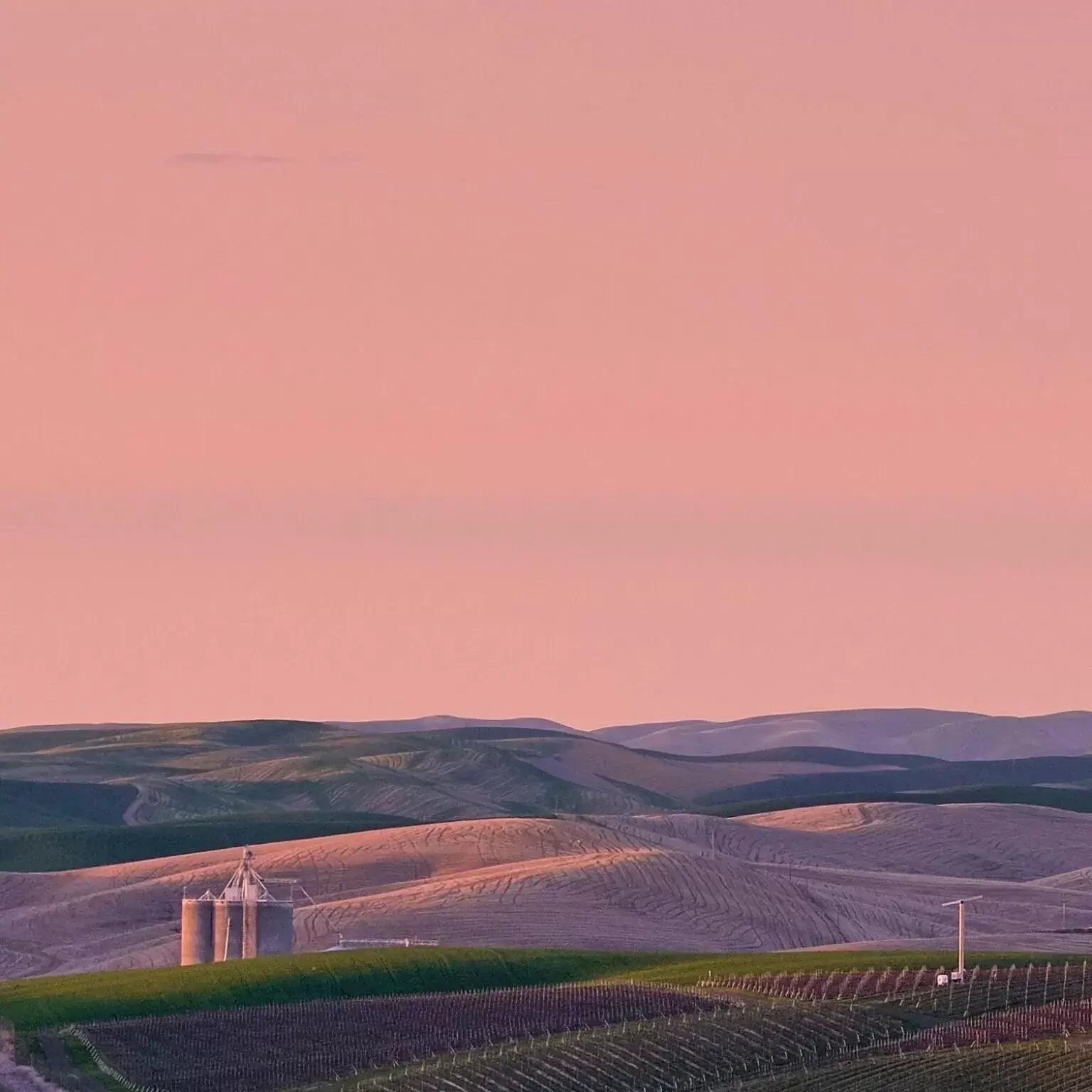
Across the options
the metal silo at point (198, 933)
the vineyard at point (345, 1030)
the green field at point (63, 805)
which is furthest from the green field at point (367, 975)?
the green field at point (63, 805)

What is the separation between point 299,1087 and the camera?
59656 mm

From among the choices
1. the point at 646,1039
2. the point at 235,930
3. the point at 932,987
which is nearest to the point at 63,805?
the point at 235,930

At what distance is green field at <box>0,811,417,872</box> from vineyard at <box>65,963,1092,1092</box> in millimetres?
75972

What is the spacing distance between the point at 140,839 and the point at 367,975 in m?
78.2

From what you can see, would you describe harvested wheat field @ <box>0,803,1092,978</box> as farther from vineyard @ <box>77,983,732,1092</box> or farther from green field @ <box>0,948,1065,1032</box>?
vineyard @ <box>77,983,732,1092</box>

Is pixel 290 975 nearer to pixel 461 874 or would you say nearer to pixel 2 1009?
pixel 2 1009

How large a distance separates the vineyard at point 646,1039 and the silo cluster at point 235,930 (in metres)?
11.6

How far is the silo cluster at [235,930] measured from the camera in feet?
282

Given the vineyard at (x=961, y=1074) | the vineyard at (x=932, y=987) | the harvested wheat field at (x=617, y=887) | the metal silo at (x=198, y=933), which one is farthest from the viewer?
the harvested wheat field at (x=617, y=887)

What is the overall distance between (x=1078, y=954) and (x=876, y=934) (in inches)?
769

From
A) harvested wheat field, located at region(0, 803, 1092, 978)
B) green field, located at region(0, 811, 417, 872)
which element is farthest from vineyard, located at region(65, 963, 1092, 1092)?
green field, located at region(0, 811, 417, 872)

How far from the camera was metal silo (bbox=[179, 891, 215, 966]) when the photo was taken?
86125 millimetres

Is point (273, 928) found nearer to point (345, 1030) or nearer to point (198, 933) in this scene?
point (198, 933)

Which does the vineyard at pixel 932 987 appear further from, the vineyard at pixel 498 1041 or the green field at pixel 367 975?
the vineyard at pixel 498 1041
